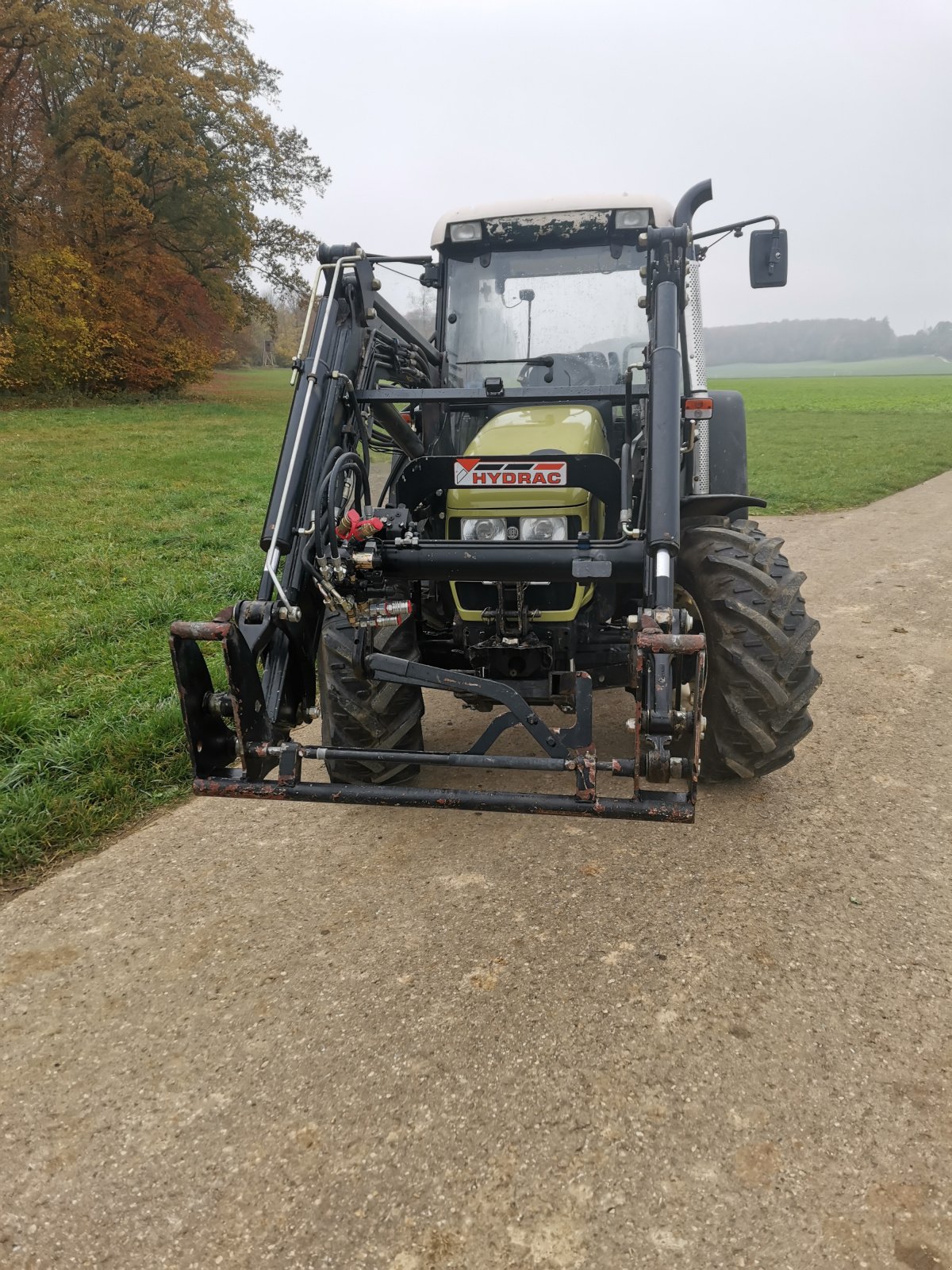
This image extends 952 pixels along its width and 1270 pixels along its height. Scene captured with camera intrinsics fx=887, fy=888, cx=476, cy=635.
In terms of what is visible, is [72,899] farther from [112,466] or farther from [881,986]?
[112,466]

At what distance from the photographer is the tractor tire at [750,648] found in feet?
10.6

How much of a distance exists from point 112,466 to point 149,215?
14.2m

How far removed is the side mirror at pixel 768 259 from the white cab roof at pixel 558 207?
29.1 inches

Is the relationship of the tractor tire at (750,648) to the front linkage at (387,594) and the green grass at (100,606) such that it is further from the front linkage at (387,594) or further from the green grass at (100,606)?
the green grass at (100,606)

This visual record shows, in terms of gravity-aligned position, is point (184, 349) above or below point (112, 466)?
above

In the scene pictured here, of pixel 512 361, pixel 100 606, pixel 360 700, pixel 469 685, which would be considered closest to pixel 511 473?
pixel 469 685

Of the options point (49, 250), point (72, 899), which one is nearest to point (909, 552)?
point (72, 899)

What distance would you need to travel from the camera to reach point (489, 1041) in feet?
7.63

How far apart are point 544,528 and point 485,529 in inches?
9.4

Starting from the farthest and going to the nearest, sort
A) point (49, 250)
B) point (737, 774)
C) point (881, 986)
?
point (49, 250) < point (737, 774) < point (881, 986)

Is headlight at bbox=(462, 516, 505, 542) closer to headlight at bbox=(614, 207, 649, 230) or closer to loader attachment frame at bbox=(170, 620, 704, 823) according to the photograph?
loader attachment frame at bbox=(170, 620, 704, 823)

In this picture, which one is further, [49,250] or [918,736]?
[49,250]

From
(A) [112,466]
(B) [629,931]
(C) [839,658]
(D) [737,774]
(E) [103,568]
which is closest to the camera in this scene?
(B) [629,931]

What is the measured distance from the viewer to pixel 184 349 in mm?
26672
